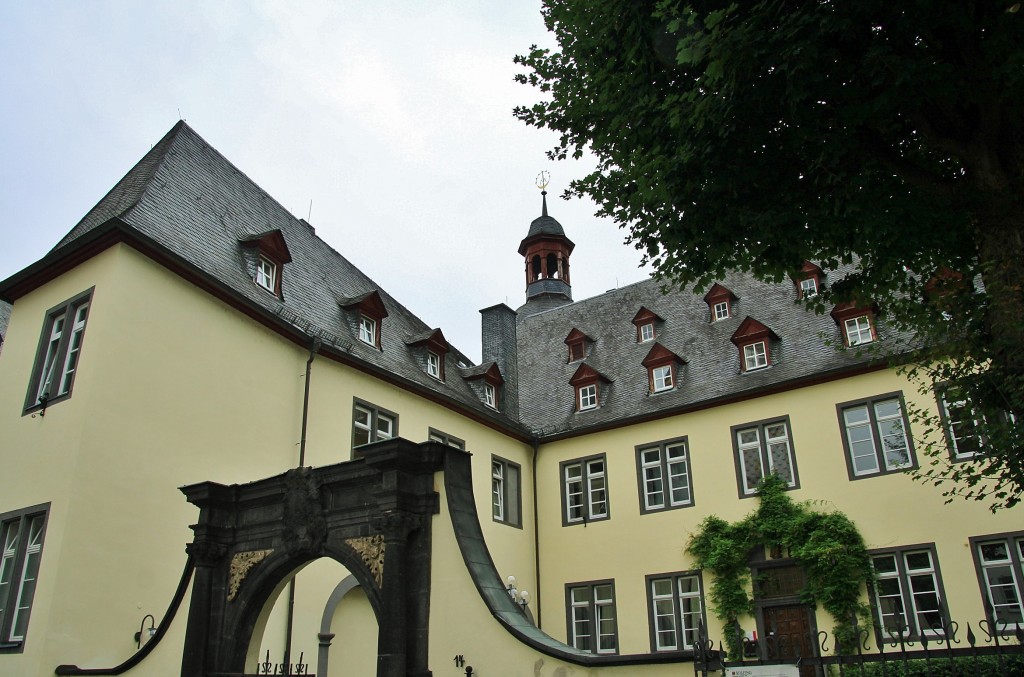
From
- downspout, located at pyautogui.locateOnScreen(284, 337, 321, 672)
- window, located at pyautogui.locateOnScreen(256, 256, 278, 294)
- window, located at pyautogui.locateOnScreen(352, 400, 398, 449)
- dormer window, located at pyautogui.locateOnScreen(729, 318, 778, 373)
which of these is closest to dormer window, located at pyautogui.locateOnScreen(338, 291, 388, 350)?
window, located at pyautogui.locateOnScreen(352, 400, 398, 449)

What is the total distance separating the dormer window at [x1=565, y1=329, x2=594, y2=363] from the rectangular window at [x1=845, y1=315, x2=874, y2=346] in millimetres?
7672

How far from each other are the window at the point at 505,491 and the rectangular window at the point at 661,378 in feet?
13.3

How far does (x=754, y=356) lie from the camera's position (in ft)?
60.5

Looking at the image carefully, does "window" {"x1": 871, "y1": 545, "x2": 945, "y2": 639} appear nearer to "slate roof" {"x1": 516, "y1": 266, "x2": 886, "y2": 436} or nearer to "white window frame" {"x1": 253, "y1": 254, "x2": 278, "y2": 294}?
"slate roof" {"x1": 516, "y1": 266, "x2": 886, "y2": 436}

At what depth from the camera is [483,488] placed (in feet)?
60.8

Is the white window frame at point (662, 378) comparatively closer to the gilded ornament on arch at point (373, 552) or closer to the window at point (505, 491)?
the window at point (505, 491)

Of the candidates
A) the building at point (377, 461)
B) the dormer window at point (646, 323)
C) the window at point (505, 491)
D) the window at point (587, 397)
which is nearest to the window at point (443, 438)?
the building at point (377, 461)

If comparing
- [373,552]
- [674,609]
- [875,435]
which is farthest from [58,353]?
[875,435]

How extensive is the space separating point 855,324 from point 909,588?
17.9ft

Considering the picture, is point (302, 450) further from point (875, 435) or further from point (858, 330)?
point (858, 330)

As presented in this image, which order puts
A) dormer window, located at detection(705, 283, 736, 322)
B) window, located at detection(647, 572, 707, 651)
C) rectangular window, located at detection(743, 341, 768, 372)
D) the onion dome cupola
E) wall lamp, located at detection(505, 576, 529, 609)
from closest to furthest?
window, located at detection(647, 572, 707, 651) → wall lamp, located at detection(505, 576, 529, 609) → rectangular window, located at detection(743, 341, 768, 372) → dormer window, located at detection(705, 283, 736, 322) → the onion dome cupola

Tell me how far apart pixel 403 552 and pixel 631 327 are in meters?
16.3

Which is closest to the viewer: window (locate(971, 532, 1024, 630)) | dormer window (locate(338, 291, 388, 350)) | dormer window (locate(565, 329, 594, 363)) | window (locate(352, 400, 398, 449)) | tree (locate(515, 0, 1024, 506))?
tree (locate(515, 0, 1024, 506))

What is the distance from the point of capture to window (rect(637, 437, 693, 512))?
18.1 metres
